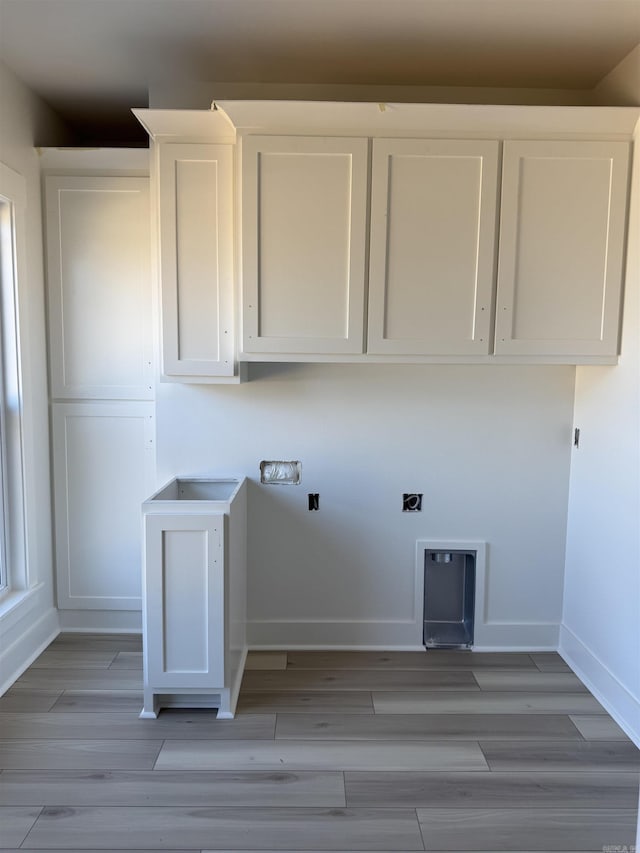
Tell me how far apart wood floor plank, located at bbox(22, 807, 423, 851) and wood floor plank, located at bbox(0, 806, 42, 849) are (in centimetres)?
2

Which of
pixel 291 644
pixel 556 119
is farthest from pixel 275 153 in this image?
pixel 291 644

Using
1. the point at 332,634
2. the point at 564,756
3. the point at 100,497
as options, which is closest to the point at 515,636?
the point at 564,756

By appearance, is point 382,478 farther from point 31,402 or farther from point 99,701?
point 31,402

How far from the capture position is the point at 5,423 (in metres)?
2.58

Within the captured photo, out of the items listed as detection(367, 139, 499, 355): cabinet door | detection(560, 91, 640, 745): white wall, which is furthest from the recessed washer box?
detection(560, 91, 640, 745): white wall

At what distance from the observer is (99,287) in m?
2.79

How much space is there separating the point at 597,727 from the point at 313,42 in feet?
9.22

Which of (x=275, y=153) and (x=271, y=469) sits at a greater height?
(x=275, y=153)

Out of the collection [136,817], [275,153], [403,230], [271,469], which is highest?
[275,153]

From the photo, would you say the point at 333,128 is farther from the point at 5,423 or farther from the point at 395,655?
the point at 395,655

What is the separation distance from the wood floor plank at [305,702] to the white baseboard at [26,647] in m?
0.99

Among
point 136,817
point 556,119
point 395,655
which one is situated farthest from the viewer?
point 395,655

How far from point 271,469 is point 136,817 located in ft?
4.63

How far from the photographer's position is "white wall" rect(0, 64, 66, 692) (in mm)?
2484
